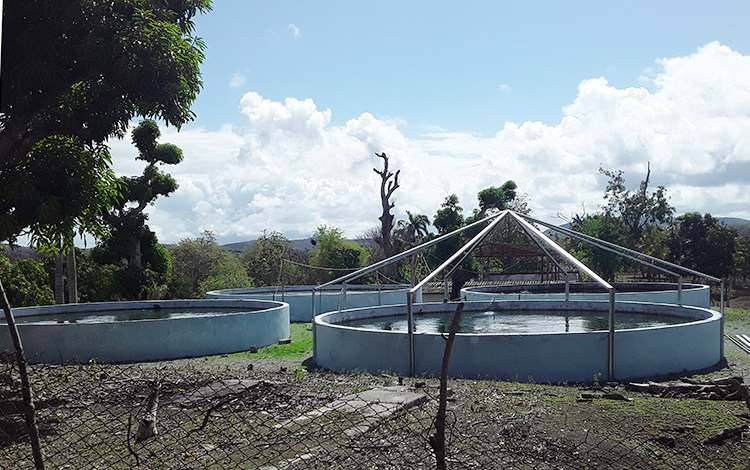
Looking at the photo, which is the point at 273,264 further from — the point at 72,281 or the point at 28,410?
the point at 28,410

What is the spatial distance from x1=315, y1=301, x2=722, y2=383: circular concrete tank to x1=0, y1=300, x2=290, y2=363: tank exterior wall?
362cm

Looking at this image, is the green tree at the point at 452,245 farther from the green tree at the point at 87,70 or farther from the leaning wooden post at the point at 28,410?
the leaning wooden post at the point at 28,410

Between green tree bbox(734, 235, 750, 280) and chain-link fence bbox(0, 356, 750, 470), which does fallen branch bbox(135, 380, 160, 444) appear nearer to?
chain-link fence bbox(0, 356, 750, 470)

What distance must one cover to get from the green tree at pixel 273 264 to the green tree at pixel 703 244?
20.2 meters

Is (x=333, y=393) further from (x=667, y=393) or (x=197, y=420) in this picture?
(x=667, y=393)

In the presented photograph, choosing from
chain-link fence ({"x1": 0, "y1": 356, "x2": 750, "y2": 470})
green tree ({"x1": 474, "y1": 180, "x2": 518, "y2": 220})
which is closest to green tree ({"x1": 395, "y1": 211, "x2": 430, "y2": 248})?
green tree ({"x1": 474, "y1": 180, "x2": 518, "y2": 220})

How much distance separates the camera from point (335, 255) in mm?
35719

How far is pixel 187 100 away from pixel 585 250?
88.4 ft

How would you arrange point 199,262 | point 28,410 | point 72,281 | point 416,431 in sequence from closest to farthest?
point 28,410, point 416,431, point 72,281, point 199,262

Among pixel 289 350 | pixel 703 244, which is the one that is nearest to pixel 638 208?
pixel 703 244

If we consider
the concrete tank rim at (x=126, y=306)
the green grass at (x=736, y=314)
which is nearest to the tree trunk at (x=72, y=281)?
the concrete tank rim at (x=126, y=306)

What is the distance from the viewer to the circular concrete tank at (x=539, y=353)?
9.70 metres

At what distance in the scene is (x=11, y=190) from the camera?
29.3 feet

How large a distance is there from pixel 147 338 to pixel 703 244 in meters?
28.1
